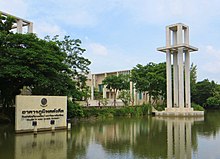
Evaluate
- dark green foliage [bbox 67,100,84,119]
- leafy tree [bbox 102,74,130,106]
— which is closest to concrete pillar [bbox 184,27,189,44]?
leafy tree [bbox 102,74,130,106]

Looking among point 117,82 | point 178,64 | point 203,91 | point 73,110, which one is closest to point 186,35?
point 178,64

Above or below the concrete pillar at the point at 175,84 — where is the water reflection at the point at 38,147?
below

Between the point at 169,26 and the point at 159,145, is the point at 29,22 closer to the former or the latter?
the point at 169,26

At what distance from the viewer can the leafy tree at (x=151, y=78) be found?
40.7 metres

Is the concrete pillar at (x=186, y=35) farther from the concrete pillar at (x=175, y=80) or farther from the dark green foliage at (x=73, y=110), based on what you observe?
the dark green foliage at (x=73, y=110)

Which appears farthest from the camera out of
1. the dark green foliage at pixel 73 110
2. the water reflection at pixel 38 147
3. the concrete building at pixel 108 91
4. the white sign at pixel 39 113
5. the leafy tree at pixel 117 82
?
the concrete building at pixel 108 91

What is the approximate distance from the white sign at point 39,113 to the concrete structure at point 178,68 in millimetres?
20532

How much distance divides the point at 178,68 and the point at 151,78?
4432mm

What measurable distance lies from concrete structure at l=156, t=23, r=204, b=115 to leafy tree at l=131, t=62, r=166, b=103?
7.34 ft

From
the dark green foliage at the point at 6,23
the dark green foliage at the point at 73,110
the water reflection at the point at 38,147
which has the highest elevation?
the dark green foliage at the point at 6,23

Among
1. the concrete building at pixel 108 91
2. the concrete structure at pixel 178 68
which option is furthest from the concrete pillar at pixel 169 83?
the concrete building at pixel 108 91

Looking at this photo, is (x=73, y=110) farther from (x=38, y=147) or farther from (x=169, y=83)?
(x=169, y=83)

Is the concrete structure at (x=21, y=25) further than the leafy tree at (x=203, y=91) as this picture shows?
No

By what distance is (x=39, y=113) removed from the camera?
1750 centimetres
